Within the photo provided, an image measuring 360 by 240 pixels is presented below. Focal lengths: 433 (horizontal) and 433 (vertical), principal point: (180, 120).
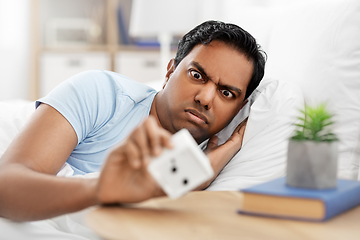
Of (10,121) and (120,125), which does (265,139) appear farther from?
(10,121)

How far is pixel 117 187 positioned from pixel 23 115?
31.0 inches

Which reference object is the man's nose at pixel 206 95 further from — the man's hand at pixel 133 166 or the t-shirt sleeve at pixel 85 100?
the man's hand at pixel 133 166

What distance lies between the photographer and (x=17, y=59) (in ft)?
11.3

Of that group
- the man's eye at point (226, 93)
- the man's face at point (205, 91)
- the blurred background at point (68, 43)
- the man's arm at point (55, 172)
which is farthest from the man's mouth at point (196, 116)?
the blurred background at point (68, 43)

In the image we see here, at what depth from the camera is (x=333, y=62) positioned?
1.18m

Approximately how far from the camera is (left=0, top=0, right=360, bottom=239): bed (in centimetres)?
110

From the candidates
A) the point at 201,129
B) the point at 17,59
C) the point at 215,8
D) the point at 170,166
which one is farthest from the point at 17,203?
the point at 17,59

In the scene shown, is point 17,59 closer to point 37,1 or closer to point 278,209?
point 37,1

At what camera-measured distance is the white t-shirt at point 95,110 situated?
3.26ft

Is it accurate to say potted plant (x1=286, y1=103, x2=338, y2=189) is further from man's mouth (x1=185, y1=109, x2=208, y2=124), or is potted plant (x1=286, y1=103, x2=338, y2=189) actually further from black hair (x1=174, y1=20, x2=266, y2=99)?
black hair (x1=174, y1=20, x2=266, y2=99)

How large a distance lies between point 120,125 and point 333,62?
0.60 m

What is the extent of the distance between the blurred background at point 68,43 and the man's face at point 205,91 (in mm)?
1985

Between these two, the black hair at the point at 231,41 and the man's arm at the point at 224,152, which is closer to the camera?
the man's arm at the point at 224,152

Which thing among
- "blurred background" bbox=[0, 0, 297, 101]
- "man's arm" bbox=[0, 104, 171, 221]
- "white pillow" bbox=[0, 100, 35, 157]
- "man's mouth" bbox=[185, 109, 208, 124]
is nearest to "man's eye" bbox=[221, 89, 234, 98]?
"man's mouth" bbox=[185, 109, 208, 124]
